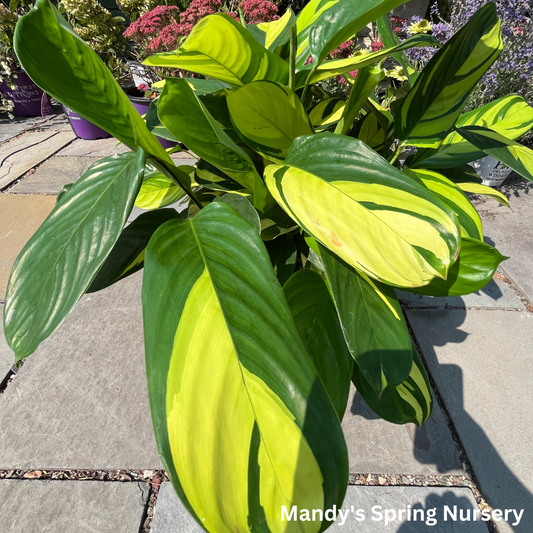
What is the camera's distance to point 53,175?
2096 mm

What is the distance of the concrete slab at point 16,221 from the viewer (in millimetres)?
1466

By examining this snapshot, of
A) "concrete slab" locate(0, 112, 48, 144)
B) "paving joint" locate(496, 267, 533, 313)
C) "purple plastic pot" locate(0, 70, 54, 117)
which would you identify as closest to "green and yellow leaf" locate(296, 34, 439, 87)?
"paving joint" locate(496, 267, 533, 313)

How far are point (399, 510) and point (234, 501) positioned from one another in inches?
25.3

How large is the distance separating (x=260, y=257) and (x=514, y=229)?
1698 millimetres

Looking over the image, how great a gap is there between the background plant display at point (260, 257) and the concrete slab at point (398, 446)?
278 mm

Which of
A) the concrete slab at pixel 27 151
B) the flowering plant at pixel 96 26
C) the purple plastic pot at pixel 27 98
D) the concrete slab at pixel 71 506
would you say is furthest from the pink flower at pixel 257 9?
the purple plastic pot at pixel 27 98

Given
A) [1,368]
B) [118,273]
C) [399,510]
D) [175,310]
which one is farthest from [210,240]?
[1,368]

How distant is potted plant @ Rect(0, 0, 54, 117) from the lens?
254 centimetres

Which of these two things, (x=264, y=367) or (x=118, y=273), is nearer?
(x=264, y=367)

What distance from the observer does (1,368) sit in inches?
41.9

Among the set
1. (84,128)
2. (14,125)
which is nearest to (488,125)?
(84,128)

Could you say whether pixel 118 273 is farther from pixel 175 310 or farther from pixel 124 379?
pixel 124 379

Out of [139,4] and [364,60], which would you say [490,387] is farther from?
[139,4]

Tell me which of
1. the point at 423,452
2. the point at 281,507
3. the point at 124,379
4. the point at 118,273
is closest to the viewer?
the point at 281,507
